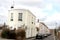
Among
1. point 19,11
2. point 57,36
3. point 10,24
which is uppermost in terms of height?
point 19,11

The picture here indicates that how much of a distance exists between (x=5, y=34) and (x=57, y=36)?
30.9 feet

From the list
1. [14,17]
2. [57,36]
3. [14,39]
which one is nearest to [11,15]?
[14,17]

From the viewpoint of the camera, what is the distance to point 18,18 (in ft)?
105

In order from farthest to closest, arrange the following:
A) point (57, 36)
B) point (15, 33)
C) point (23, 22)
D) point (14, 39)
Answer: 1. point (23, 22)
2. point (57, 36)
3. point (15, 33)
4. point (14, 39)

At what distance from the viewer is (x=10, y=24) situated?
3203cm

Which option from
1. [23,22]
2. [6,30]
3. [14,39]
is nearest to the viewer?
[14,39]

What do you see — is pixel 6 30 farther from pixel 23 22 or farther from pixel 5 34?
pixel 23 22

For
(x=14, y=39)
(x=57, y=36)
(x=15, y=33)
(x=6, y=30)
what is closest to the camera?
(x=14, y=39)

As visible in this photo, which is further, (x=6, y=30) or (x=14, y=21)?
(x=14, y=21)

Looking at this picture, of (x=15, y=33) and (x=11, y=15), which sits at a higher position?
(x=11, y=15)

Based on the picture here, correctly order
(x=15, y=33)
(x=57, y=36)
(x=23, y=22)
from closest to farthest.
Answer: (x=15, y=33), (x=57, y=36), (x=23, y=22)

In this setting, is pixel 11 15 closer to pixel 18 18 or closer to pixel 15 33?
pixel 18 18

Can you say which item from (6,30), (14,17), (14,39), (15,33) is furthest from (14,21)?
(14,39)

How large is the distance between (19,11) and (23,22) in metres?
2.24
